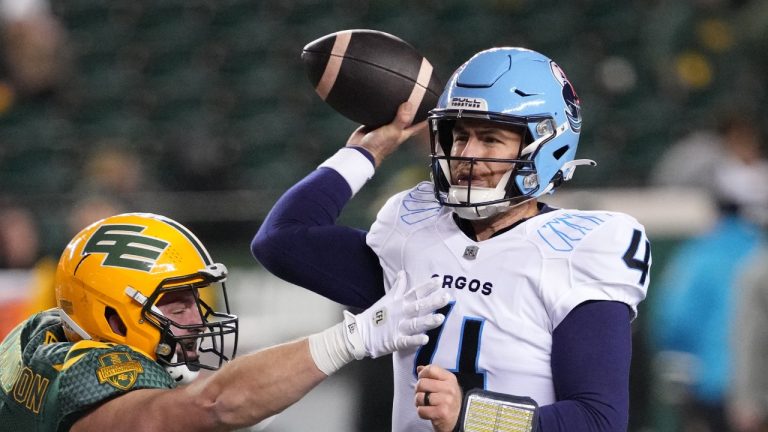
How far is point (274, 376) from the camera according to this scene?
8.63 feet

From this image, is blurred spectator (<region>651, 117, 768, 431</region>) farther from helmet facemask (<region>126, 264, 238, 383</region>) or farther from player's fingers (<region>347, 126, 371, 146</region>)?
helmet facemask (<region>126, 264, 238, 383</region>)

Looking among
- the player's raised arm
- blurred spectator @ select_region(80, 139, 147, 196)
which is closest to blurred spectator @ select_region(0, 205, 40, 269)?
blurred spectator @ select_region(80, 139, 147, 196)

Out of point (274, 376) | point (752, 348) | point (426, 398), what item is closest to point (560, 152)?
point (426, 398)

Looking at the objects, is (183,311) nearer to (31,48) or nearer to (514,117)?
(514,117)

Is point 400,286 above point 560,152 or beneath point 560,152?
beneath

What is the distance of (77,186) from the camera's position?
7.88 m

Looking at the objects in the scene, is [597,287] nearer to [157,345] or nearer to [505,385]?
[505,385]

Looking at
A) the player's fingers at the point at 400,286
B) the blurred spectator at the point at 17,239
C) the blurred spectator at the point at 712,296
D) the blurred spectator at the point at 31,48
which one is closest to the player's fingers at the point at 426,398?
the player's fingers at the point at 400,286

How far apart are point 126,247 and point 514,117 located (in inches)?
40.9

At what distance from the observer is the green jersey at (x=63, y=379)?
2.74m

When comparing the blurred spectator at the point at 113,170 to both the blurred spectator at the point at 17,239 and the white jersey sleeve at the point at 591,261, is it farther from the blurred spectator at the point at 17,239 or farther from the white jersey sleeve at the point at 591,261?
the white jersey sleeve at the point at 591,261

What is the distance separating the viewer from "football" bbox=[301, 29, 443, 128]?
3170 mm

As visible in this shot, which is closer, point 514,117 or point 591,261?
point 591,261

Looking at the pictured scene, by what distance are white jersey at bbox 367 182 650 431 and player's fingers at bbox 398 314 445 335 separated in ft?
0.50
